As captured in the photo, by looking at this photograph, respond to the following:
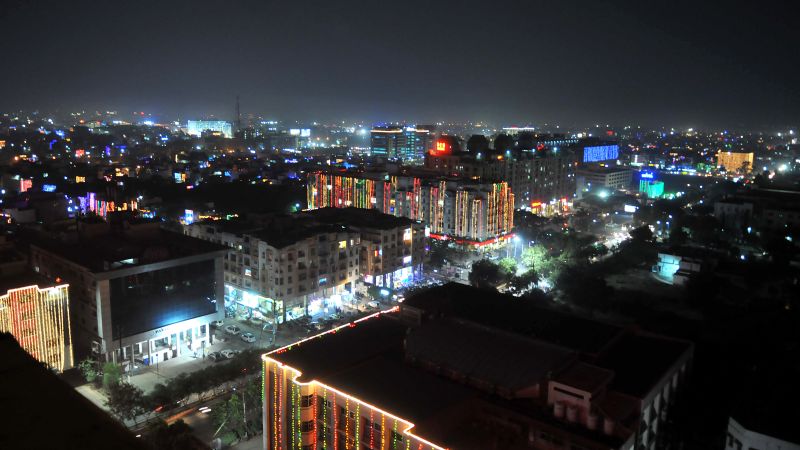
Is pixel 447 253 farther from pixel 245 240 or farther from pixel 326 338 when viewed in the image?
pixel 326 338

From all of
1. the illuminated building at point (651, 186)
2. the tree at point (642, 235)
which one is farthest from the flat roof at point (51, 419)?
the illuminated building at point (651, 186)

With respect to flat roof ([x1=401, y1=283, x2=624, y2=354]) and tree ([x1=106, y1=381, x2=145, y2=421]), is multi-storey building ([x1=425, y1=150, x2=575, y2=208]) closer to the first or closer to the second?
flat roof ([x1=401, y1=283, x2=624, y2=354])

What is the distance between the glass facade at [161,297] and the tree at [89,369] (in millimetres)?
578

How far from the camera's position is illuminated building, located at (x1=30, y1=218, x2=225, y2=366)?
1023 cm

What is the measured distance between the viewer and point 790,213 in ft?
63.8

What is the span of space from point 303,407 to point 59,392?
629cm

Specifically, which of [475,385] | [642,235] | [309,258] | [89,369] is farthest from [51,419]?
[642,235]

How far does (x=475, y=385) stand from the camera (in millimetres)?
7203

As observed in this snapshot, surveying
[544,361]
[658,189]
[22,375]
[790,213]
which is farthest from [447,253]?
[658,189]

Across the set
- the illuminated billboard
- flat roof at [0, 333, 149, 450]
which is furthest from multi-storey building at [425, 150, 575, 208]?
flat roof at [0, 333, 149, 450]

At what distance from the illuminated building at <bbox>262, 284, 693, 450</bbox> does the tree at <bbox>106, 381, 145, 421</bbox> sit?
1.96m

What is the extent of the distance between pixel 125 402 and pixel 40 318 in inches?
97.2

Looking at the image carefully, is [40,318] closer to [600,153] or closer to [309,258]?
[309,258]

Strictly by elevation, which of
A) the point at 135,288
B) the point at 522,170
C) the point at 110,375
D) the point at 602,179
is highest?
the point at 522,170
